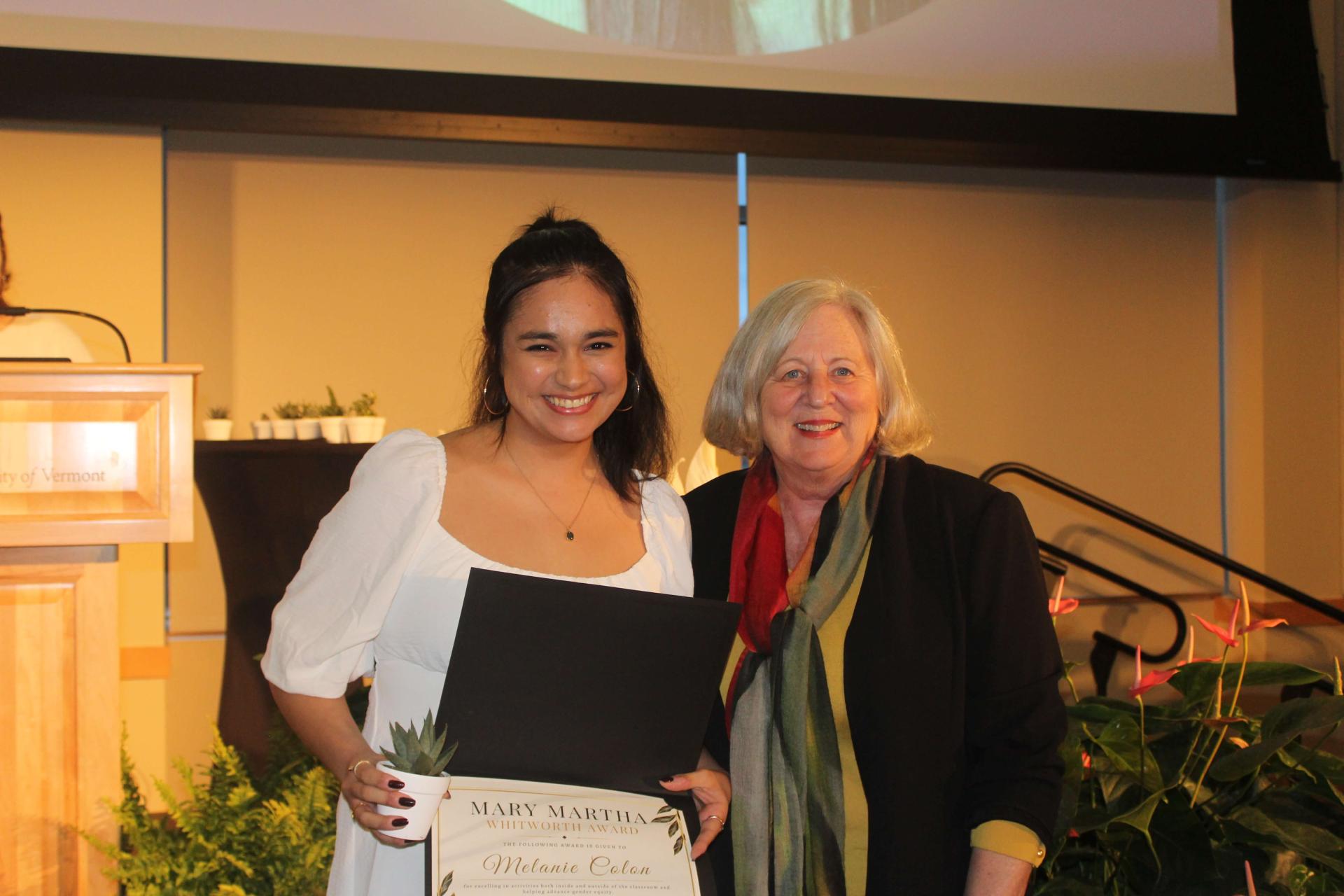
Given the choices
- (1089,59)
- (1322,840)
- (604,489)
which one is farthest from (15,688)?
(1089,59)

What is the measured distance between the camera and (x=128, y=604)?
15.8 feet

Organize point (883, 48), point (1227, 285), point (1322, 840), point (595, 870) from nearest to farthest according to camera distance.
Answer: point (595, 870), point (1322, 840), point (883, 48), point (1227, 285)

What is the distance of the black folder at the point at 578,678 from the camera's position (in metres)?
1.35

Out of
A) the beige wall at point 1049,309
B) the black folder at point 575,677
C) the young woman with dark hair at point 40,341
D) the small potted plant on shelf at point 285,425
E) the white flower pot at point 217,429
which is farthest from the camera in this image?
the beige wall at point 1049,309

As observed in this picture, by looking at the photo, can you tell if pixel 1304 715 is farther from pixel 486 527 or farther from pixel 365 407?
pixel 365 407

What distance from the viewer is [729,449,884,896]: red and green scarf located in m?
1.55

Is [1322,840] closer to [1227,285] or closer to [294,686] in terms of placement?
[294,686]

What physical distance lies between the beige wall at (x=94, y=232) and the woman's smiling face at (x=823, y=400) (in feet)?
12.8

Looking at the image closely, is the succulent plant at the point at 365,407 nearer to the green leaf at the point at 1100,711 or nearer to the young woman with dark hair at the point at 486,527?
the young woman with dark hair at the point at 486,527

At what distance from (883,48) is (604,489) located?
12.0ft

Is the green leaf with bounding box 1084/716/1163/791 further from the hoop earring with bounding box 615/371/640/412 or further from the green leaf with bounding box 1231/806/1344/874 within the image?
the hoop earring with bounding box 615/371/640/412

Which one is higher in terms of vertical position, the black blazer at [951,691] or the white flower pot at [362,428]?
the white flower pot at [362,428]

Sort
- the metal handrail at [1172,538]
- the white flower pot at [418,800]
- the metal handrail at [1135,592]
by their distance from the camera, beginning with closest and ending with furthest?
the white flower pot at [418,800], the metal handrail at [1172,538], the metal handrail at [1135,592]

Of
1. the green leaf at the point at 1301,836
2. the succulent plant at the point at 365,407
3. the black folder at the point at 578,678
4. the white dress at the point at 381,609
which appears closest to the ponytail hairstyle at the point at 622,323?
the white dress at the point at 381,609
